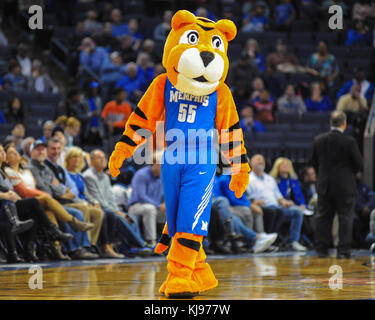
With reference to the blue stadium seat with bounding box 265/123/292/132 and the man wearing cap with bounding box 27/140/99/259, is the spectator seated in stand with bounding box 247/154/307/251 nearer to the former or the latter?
the blue stadium seat with bounding box 265/123/292/132

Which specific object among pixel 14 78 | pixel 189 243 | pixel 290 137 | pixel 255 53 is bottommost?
pixel 189 243

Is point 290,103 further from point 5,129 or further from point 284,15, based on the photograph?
point 5,129

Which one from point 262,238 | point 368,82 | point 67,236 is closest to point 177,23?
point 67,236

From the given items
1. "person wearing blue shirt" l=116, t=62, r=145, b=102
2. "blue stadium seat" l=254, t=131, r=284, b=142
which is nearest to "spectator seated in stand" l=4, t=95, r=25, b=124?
"person wearing blue shirt" l=116, t=62, r=145, b=102

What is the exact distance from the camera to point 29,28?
13.2 meters

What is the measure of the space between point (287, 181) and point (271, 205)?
1.80ft

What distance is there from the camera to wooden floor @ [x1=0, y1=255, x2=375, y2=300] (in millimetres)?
4478

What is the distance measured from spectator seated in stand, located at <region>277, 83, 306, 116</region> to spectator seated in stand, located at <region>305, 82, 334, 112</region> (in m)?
0.14

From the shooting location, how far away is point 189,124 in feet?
15.8

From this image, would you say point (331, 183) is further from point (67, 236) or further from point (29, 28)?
point (29, 28)

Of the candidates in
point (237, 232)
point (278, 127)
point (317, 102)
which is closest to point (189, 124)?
point (237, 232)

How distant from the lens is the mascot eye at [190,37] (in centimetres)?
484

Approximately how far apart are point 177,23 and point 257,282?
1.86m

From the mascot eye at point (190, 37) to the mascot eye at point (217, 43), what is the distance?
0.12 metres
